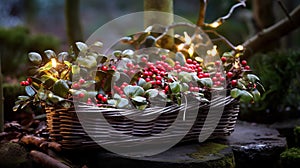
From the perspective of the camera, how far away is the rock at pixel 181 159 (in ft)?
4.25

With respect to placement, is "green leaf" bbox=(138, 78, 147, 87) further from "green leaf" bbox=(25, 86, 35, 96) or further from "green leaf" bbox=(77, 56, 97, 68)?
"green leaf" bbox=(25, 86, 35, 96)

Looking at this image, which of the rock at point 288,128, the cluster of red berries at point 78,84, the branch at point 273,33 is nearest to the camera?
the cluster of red berries at point 78,84

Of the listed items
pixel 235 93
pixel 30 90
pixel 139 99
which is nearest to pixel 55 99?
pixel 30 90

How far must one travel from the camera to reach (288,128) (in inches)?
81.4

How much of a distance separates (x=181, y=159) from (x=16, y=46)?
2.56 m

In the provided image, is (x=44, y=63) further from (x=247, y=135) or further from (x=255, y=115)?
(x=255, y=115)

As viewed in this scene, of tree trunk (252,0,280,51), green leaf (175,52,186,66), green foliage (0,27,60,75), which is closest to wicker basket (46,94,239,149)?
green leaf (175,52,186,66)

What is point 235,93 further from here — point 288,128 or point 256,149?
point 288,128

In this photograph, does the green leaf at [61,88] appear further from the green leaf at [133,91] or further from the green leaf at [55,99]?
the green leaf at [133,91]

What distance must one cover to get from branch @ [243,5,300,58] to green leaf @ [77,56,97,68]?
3.77ft

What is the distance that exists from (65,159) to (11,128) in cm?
50

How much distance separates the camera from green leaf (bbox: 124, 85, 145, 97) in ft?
4.44

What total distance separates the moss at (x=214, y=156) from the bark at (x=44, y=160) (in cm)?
44

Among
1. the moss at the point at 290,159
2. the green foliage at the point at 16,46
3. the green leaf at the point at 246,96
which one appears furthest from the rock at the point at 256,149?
the green foliage at the point at 16,46
